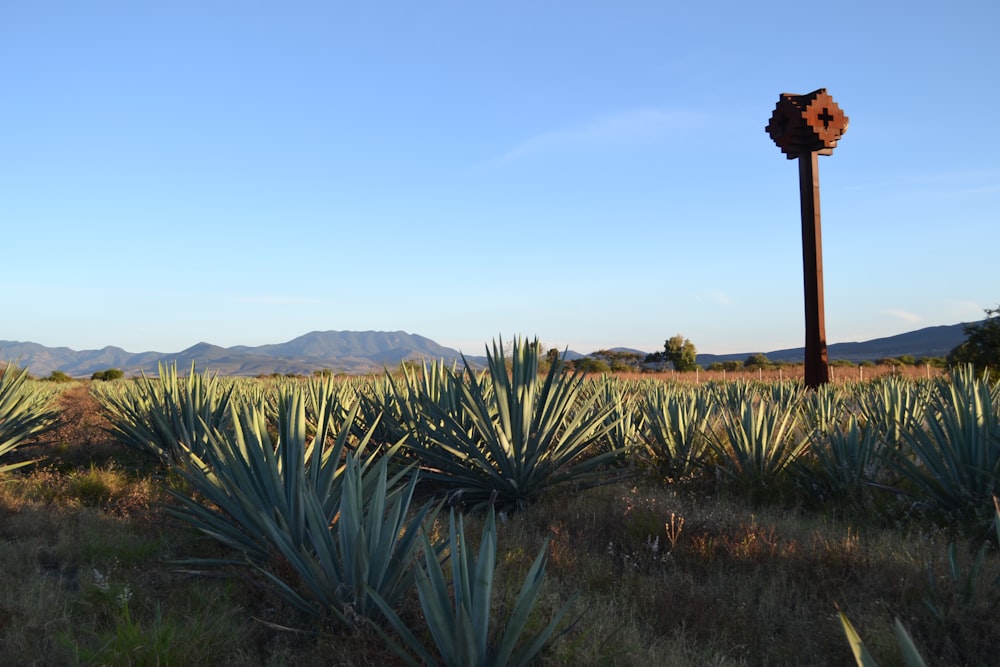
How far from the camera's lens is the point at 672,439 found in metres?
7.46

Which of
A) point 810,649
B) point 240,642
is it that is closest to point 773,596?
point 810,649

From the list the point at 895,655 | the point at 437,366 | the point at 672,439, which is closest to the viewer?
the point at 895,655

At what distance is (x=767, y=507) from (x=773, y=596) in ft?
7.90

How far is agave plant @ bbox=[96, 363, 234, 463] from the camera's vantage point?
8.20 meters

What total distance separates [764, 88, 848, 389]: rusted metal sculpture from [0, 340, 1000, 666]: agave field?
289 inches

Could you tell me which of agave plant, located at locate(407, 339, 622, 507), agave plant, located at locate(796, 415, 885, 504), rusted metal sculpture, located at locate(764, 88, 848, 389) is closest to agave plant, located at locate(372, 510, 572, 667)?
agave plant, located at locate(407, 339, 622, 507)

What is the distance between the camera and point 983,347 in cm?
1772

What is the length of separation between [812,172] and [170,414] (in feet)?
44.1

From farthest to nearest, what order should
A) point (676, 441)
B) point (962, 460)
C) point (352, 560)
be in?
1. point (676, 441)
2. point (962, 460)
3. point (352, 560)

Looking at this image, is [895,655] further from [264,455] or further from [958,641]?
[264,455]

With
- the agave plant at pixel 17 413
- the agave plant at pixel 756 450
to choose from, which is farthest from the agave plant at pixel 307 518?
the agave plant at pixel 17 413

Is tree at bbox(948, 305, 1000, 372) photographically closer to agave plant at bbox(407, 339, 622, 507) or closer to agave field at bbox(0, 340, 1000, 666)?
agave field at bbox(0, 340, 1000, 666)

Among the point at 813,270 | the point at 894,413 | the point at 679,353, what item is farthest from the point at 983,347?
the point at 679,353

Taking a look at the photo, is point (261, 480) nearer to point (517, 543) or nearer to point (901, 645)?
point (517, 543)
